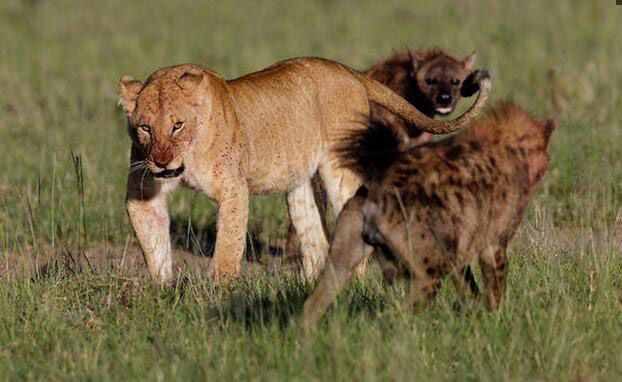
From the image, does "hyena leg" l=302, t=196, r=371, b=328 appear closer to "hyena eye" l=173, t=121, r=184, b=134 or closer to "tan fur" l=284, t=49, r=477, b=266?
"hyena eye" l=173, t=121, r=184, b=134

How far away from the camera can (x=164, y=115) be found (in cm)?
632

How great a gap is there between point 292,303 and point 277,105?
186 cm

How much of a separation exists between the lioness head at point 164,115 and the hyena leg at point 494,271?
1754mm

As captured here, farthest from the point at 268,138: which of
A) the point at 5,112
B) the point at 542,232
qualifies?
the point at 5,112

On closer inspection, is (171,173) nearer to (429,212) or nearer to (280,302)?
(280,302)

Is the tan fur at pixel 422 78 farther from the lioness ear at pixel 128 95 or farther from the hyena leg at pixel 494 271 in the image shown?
the hyena leg at pixel 494 271

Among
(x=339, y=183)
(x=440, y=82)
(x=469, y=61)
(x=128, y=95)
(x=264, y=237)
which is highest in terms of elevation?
(x=469, y=61)

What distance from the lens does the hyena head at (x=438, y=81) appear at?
992 cm

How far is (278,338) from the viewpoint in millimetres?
4957

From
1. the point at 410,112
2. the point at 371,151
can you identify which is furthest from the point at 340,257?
the point at 410,112

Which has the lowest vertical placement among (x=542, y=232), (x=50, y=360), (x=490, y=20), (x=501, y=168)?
(x=50, y=360)

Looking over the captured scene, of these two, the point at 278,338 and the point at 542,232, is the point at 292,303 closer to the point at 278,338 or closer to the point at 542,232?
the point at 278,338

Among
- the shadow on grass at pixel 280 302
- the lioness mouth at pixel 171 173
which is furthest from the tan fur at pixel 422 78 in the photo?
the shadow on grass at pixel 280 302

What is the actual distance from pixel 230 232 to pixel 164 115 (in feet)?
2.33
